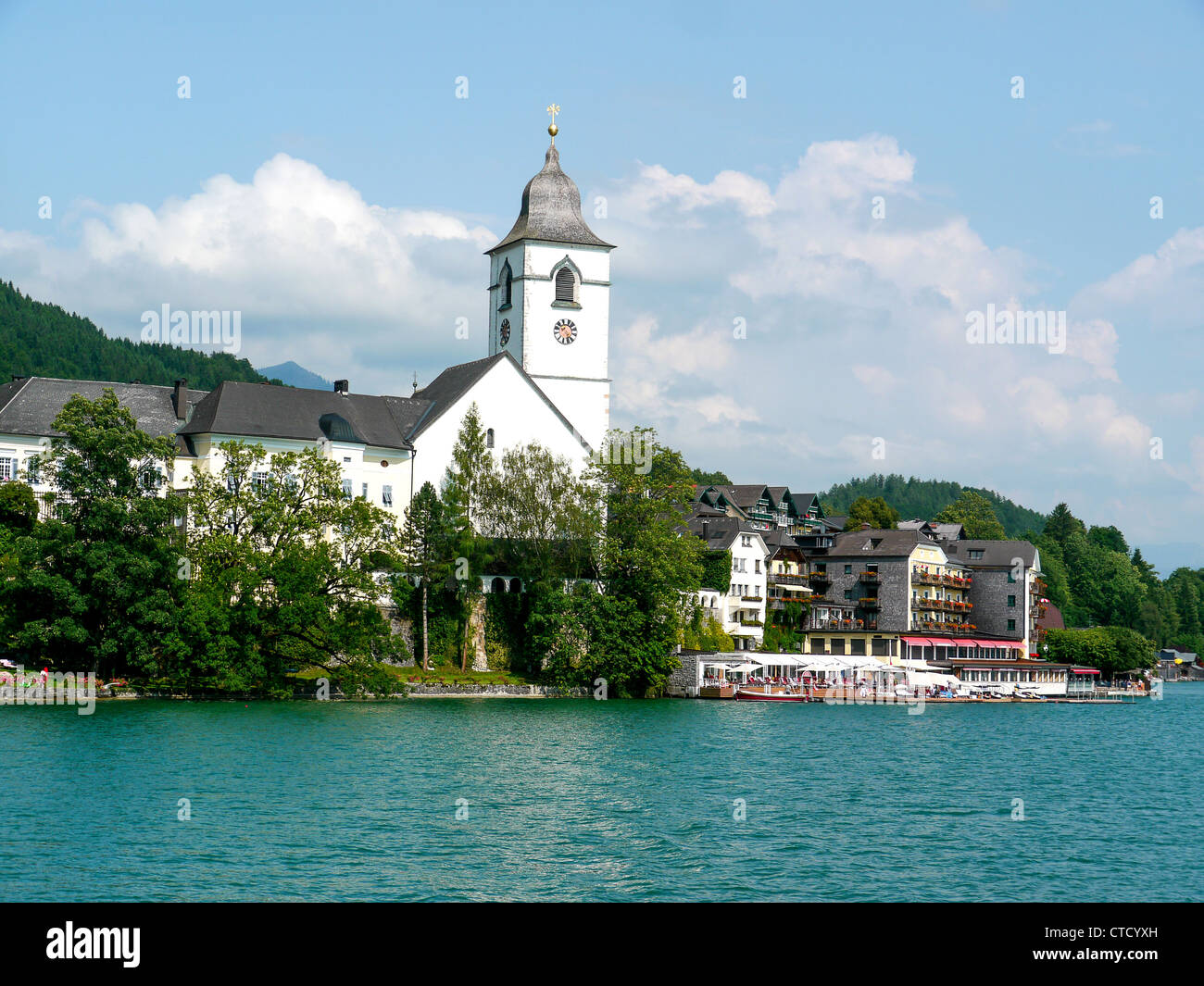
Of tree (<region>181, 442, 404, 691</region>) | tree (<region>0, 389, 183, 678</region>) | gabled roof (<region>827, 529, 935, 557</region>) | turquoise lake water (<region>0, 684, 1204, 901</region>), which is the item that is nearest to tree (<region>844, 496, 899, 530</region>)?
gabled roof (<region>827, 529, 935, 557</region>)

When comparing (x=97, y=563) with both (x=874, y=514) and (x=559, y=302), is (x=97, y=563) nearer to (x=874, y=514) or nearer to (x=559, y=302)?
(x=559, y=302)

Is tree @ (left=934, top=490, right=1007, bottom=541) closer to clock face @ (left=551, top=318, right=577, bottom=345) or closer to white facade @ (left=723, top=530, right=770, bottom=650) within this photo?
white facade @ (left=723, top=530, right=770, bottom=650)

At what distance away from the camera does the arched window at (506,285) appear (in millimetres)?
88562

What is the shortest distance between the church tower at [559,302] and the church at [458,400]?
0.29 feet

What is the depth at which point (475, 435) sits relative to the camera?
76.0 metres

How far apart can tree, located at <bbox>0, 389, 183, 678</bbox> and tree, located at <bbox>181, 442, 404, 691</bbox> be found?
2.40 meters

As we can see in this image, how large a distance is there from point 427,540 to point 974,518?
117084 millimetres

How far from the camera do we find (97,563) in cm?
5712

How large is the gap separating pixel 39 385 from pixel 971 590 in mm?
85751

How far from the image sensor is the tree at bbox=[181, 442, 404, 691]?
2410 inches

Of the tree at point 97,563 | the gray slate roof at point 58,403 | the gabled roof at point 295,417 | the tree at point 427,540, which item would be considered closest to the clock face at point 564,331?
the gabled roof at point 295,417
